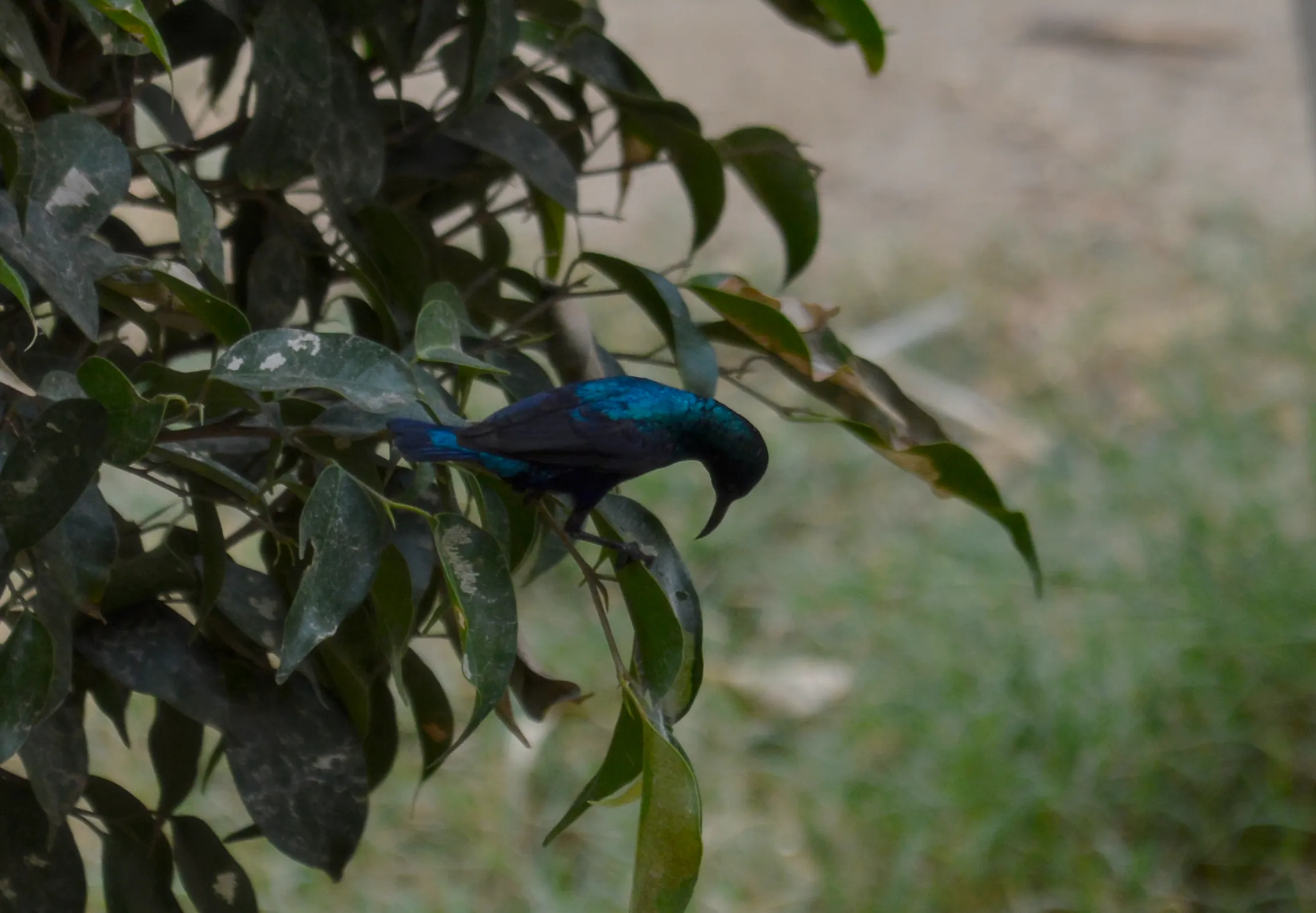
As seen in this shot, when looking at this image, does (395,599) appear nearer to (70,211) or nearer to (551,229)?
(70,211)

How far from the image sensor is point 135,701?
2133mm

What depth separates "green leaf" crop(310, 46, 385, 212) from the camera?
2.45ft

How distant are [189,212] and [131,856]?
34cm

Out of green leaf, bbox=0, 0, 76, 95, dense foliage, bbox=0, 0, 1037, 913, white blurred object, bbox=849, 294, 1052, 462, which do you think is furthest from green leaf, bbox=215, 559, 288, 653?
white blurred object, bbox=849, 294, 1052, 462

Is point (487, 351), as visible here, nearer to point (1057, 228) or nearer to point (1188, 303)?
point (1188, 303)

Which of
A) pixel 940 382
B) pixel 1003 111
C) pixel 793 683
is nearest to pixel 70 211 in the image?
pixel 793 683

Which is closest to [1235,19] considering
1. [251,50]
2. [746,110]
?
[746,110]

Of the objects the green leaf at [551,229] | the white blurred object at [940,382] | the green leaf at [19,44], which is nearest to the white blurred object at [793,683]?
the white blurred object at [940,382]

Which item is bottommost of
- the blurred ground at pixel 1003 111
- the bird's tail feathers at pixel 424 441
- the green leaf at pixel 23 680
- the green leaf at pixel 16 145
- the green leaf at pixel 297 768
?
the blurred ground at pixel 1003 111

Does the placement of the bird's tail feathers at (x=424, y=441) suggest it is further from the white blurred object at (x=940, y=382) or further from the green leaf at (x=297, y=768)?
the white blurred object at (x=940, y=382)

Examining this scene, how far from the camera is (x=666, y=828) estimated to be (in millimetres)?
654

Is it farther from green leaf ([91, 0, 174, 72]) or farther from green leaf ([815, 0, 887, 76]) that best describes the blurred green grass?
green leaf ([91, 0, 174, 72])

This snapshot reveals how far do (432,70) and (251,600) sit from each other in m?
0.33

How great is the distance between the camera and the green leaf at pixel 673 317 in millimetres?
789
